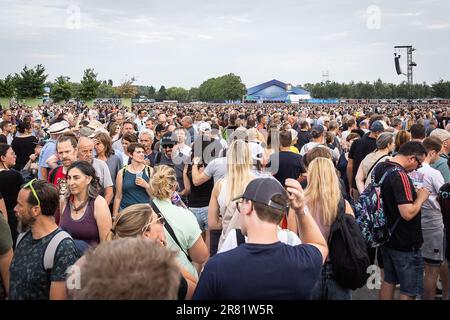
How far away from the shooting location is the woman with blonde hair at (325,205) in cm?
327

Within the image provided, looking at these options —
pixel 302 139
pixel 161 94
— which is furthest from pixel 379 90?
pixel 302 139

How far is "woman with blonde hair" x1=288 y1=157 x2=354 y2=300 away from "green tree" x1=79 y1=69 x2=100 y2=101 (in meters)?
38.9

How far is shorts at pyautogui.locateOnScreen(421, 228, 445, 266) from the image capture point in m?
4.59

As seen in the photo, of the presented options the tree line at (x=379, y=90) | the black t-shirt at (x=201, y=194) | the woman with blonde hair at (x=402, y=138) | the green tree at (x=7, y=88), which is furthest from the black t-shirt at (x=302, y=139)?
the tree line at (x=379, y=90)

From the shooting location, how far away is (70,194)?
3934 mm

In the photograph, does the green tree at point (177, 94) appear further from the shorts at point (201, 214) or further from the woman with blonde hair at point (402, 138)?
the shorts at point (201, 214)

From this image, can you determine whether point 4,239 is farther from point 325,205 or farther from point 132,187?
point 325,205

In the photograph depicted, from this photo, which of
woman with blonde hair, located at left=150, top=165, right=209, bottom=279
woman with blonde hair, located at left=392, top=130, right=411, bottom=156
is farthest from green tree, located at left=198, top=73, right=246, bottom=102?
woman with blonde hair, located at left=150, top=165, right=209, bottom=279

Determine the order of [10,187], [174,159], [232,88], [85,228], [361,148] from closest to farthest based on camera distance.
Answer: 1. [85,228]
2. [10,187]
3. [174,159]
4. [361,148]
5. [232,88]

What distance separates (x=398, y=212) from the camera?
13.2 ft

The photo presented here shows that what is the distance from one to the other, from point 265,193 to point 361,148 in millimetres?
5353

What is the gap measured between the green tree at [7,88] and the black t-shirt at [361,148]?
4214 cm
